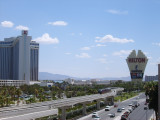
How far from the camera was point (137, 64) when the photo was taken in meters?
52.1

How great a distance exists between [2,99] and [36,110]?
42738mm

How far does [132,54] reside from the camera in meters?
53.3

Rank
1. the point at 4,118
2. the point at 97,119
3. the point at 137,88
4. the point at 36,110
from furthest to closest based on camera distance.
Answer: the point at 137,88 < the point at 97,119 < the point at 36,110 < the point at 4,118

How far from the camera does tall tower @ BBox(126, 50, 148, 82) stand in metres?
51.5

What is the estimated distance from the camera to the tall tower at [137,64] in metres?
51.5

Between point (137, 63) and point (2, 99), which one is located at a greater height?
point (137, 63)

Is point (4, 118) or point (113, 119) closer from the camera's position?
point (4, 118)

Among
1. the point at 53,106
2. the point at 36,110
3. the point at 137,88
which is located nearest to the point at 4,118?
the point at 36,110

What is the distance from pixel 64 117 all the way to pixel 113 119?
11.5 meters

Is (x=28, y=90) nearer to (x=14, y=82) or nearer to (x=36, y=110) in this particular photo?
(x=14, y=82)

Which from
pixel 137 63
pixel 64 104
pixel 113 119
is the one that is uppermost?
pixel 137 63

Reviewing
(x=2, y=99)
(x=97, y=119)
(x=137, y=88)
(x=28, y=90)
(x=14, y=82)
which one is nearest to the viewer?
(x=97, y=119)

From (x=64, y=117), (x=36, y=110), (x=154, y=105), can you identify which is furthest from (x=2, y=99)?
(x=154, y=105)

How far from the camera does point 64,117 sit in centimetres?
Answer: 5475
